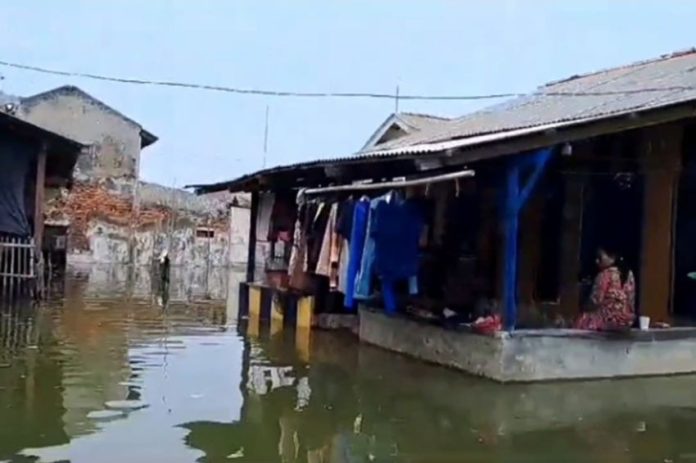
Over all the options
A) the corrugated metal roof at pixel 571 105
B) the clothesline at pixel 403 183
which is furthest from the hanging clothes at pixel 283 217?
the clothesline at pixel 403 183

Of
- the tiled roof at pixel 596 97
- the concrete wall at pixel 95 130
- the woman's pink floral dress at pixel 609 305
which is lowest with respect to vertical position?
the woman's pink floral dress at pixel 609 305

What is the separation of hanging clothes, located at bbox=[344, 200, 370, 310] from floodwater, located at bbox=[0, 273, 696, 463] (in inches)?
33.5

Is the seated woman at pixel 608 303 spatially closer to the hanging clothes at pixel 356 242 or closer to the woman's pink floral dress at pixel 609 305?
the woman's pink floral dress at pixel 609 305

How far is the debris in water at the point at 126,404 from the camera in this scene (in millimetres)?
7637

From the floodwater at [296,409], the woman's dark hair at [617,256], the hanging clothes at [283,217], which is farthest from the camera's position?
the hanging clothes at [283,217]

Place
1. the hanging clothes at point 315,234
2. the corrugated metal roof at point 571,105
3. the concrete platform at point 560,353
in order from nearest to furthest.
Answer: the concrete platform at point 560,353 < the corrugated metal roof at point 571,105 < the hanging clothes at point 315,234

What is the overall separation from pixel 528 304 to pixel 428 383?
2516 millimetres

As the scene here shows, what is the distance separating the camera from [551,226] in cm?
1127

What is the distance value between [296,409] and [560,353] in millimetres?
3058

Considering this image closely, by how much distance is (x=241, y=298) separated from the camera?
15.9 metres

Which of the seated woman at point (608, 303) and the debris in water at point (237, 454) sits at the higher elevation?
the seated woman at point (608, 303)

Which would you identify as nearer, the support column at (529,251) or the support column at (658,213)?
the support column at (658,213)

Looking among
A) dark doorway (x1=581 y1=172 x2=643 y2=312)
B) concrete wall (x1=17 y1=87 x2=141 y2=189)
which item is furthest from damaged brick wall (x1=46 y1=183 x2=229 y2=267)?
dark doorway (x1=581 y1=172 x2=643 y2=312)

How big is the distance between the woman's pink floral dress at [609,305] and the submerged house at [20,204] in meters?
9.76
